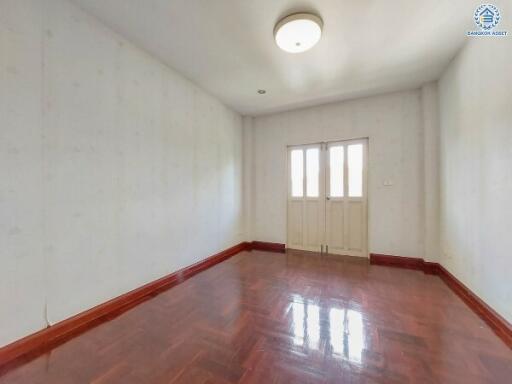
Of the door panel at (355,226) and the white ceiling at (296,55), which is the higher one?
the white ceiling at (296,55)

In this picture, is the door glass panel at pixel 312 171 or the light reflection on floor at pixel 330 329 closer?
the light reflection on floor at pixel 330 329

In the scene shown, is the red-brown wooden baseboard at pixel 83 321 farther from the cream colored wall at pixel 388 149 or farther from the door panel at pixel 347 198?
the cream colored wall at pixel 388 149

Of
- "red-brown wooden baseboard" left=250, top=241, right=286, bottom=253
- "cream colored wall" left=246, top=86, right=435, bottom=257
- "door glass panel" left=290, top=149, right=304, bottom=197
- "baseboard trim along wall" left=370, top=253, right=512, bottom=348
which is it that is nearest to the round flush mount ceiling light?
"cream colored wall" left=246, top=86, right=435, bottom=257

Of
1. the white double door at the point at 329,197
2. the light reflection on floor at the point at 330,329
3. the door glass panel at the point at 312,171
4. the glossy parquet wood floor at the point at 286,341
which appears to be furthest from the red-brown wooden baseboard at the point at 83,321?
the door glass panel at the point at 312,171

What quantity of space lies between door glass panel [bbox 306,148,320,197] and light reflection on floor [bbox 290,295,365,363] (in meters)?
2.41

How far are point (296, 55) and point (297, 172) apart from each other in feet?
7.56

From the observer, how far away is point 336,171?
416cm

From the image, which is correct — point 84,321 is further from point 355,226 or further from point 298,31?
point 355,226

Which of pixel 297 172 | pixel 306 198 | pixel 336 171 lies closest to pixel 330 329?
pixel 306 198

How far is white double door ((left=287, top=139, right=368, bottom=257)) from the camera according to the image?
4.00 meters

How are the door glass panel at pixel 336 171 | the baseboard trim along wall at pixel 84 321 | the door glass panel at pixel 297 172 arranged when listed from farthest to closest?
the door glass panel at pixel 297 172
the door glass panel at pixel 336 171
the baseboard trim along wall at pixel 84 321

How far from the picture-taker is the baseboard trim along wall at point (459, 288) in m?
1.82

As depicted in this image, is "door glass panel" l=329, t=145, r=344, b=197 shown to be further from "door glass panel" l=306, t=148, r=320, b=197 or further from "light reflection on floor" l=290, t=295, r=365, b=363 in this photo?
"light reflection on floor" l=290, t=295, r=365, b=363

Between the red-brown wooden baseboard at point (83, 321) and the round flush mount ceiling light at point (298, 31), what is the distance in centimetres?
313
